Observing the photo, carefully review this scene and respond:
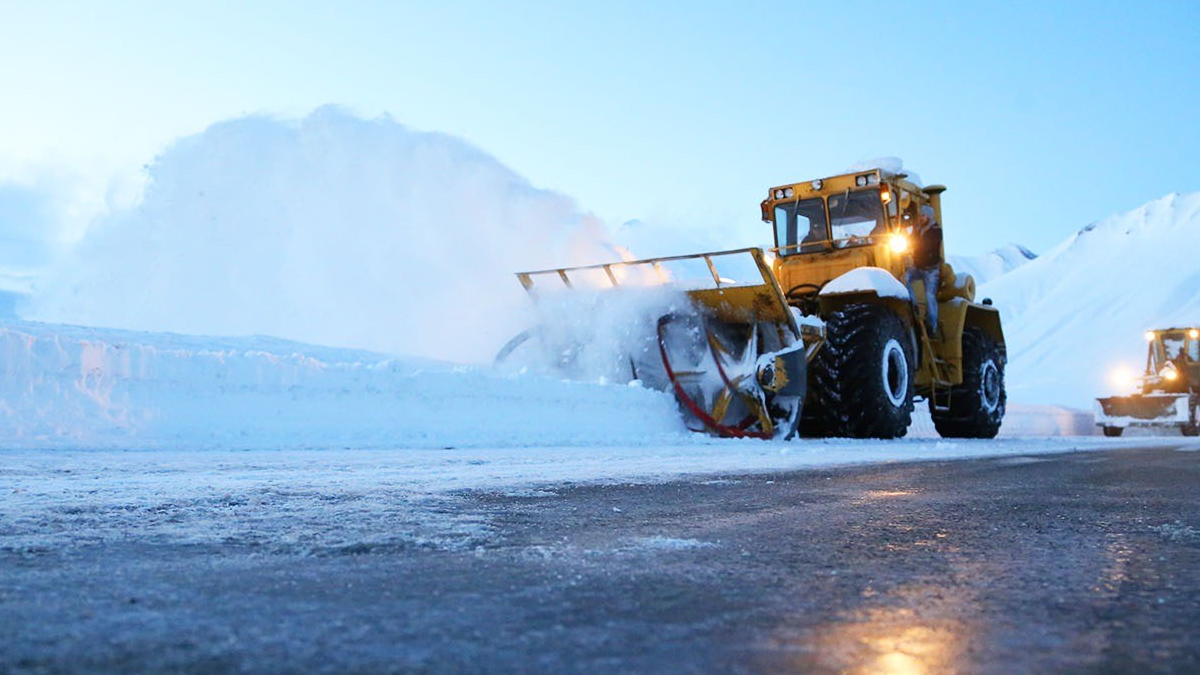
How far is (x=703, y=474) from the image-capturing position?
5055 millimetres

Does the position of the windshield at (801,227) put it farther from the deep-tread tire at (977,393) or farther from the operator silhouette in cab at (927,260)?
the deep-tread tire at (977,393)

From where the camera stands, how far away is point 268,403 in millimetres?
7875

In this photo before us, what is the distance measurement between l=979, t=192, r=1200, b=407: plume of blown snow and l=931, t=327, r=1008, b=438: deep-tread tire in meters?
29.1

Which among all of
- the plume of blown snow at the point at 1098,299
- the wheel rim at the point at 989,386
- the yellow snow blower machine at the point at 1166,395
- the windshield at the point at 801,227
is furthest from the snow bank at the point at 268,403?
the plume of blown snow at the point at 1098,299

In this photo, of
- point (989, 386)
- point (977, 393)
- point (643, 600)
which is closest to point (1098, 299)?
point (989, 386)

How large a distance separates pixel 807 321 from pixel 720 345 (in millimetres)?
957

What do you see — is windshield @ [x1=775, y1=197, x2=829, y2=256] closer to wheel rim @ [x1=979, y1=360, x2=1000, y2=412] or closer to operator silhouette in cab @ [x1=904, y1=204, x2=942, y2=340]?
operator silhouette in cab @ [x1=904, y1=204, x2=942, y2=340]

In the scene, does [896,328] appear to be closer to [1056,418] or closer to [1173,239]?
[1056,418]

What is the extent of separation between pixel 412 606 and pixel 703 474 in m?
3.51

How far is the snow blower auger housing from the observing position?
9.71 meters

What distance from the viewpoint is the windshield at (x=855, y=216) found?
10.7 m

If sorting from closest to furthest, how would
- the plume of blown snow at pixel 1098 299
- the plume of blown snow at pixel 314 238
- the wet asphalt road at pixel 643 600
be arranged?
the wet asphalt road at pixel 643 600 → the plume of blown snow at pixel 314 238 → the plume of blown snow at pixel 1098 299

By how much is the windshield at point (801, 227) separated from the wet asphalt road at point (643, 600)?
26.3 ft

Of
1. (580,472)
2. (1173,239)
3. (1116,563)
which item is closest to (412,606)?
(1116,563)
